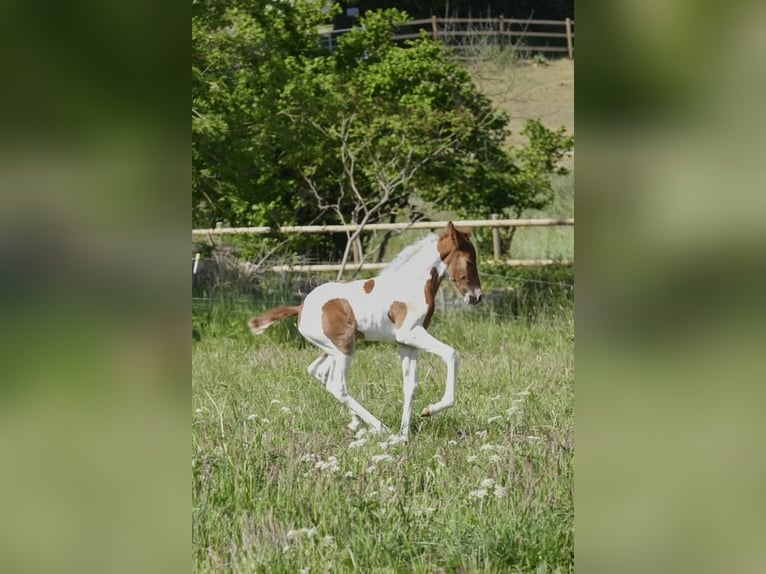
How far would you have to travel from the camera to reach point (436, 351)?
3.18 meters

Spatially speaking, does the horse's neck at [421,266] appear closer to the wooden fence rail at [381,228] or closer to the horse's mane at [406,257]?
the horse's mane at [406,257]

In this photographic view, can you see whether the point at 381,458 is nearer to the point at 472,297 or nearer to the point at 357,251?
the point at 472,297

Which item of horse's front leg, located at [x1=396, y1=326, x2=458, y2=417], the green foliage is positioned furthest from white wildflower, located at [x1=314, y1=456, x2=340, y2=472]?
the green foliage

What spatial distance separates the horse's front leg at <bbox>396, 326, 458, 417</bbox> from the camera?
312 centimetres

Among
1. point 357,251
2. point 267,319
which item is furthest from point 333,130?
point 267,319
